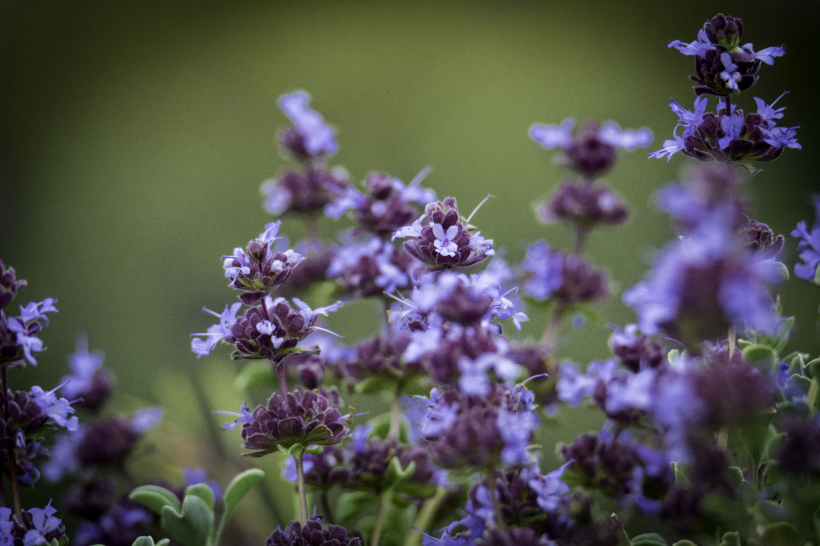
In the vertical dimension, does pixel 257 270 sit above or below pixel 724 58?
below

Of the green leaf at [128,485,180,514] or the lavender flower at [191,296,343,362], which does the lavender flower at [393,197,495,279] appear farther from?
the green leaf at [128,485,180,514]

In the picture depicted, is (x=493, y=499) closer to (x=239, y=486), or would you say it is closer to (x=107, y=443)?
(x=239, y=486)

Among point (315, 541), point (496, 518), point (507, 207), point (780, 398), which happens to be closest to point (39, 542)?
point (315, 541)

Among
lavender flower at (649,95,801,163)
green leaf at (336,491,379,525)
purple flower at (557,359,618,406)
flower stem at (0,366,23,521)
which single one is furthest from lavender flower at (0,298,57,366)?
lavender flower at (649,95,801,163)

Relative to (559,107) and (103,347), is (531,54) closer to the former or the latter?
(559,107)

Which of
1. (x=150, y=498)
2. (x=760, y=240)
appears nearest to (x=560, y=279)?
(x=760, y=240)

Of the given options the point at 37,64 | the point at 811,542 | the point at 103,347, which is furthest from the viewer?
the point at 37,64
